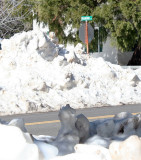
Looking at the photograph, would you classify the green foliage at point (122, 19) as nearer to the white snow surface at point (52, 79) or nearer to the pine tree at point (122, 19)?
the pine tree at point (122, 19)

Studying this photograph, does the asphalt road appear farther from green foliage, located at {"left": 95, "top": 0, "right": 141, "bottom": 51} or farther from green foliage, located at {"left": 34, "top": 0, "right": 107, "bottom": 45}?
green foliage, located at {"left": 34, "top": 0, "right": 107, "bottom": 45}

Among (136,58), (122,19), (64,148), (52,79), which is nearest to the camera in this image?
(64,148)

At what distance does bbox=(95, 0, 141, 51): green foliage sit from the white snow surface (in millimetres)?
7533

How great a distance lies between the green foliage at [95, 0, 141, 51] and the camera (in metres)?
22.8

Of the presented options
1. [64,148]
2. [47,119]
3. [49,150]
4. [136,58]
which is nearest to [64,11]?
[136,58]

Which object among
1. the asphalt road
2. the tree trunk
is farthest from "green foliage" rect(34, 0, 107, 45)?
the asphalt road

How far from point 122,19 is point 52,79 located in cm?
1125

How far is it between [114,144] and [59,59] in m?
11.0

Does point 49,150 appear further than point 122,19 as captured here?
No

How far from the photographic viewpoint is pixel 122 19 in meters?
23.9

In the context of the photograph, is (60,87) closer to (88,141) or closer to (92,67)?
(92,67)

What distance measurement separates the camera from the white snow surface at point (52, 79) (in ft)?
40.5

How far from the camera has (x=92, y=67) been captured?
50.4 feet

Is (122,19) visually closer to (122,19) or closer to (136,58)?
(122,19)
